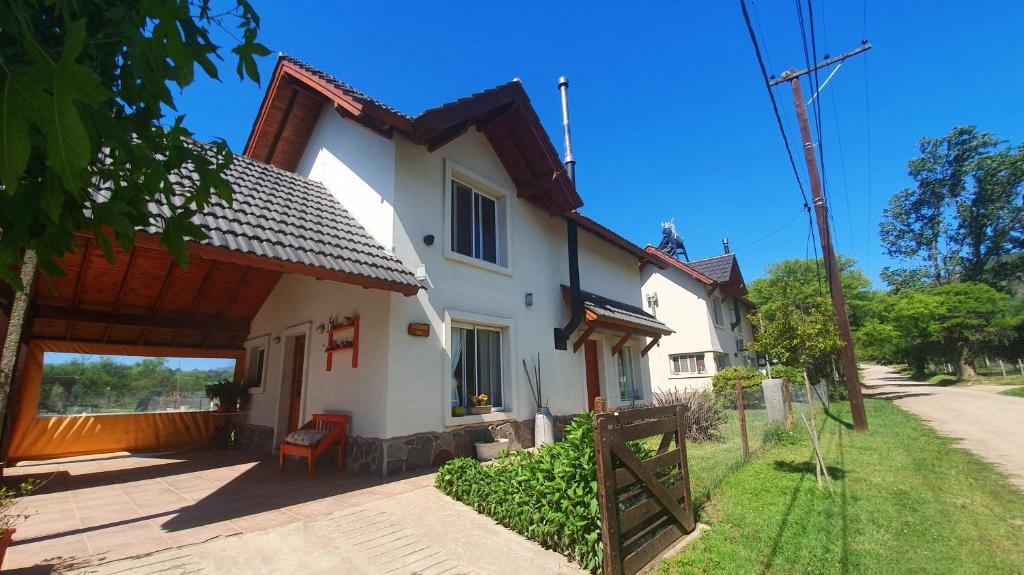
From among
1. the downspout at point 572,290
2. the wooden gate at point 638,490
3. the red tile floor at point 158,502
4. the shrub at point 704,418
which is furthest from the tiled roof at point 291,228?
the shrub at point 704,418

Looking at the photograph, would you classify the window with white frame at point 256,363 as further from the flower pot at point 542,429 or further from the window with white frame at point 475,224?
the flower pot at point 542,429

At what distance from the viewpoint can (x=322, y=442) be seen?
6.61m

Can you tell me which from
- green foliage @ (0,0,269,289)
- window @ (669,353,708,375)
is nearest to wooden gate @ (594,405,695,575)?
green foliage @ (0,0,269,289)

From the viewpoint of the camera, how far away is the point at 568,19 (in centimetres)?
767

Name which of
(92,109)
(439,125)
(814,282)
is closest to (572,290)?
(439,125)

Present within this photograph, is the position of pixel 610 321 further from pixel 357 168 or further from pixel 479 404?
pixel 357 168

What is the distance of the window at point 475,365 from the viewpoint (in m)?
8.01

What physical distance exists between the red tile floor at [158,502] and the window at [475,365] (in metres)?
1.89

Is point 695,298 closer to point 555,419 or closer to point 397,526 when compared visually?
point 555,419

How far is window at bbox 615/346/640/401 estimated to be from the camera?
12711 millimetres

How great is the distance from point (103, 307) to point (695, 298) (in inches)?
862

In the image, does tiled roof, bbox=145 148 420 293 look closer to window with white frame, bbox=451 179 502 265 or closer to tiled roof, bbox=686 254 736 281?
window with white frame, bbox=451 179 502 265

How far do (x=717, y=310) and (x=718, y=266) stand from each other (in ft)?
8.13

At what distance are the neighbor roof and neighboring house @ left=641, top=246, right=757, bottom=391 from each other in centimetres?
1192
